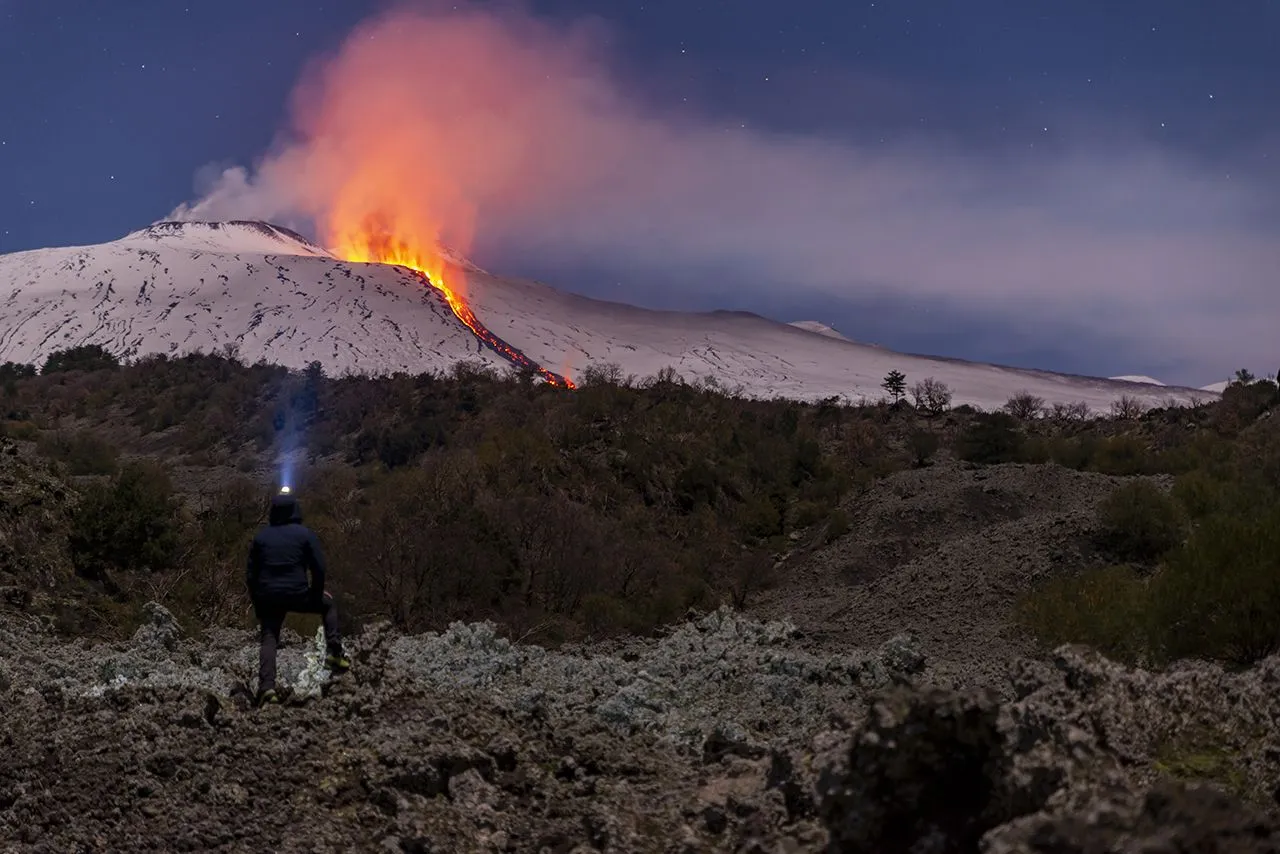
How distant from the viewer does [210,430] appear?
39.5 metres

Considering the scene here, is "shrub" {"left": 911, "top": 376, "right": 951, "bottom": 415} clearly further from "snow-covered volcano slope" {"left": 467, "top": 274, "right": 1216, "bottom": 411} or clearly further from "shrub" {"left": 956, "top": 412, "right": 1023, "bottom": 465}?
"snow-covered volcano slope" {"left": 467, "top": 274, "right": 1216, "bottom": 411}

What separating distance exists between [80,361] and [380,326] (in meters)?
28.2

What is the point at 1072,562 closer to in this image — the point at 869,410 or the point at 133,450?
the point at 869,410

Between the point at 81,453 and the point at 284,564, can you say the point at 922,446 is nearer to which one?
the point at 81,453

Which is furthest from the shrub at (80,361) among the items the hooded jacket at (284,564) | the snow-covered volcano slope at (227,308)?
the hooded jacket at (284,564)

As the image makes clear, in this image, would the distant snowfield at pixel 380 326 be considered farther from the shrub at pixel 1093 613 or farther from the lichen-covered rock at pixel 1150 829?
the lichen-covered rock at pixel 1150 829

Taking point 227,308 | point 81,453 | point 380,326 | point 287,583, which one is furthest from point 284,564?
point 227,308

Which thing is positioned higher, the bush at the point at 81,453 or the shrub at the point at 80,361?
the shrub at the point at 80,361

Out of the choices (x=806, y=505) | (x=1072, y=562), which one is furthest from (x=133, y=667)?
(x=806, y=505)

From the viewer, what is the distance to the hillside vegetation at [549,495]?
41.4ft

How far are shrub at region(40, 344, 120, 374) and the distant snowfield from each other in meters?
13.3

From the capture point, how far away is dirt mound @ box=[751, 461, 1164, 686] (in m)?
13.9

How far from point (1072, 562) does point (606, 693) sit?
1146cm

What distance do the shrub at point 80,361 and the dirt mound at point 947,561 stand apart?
4241 cm
